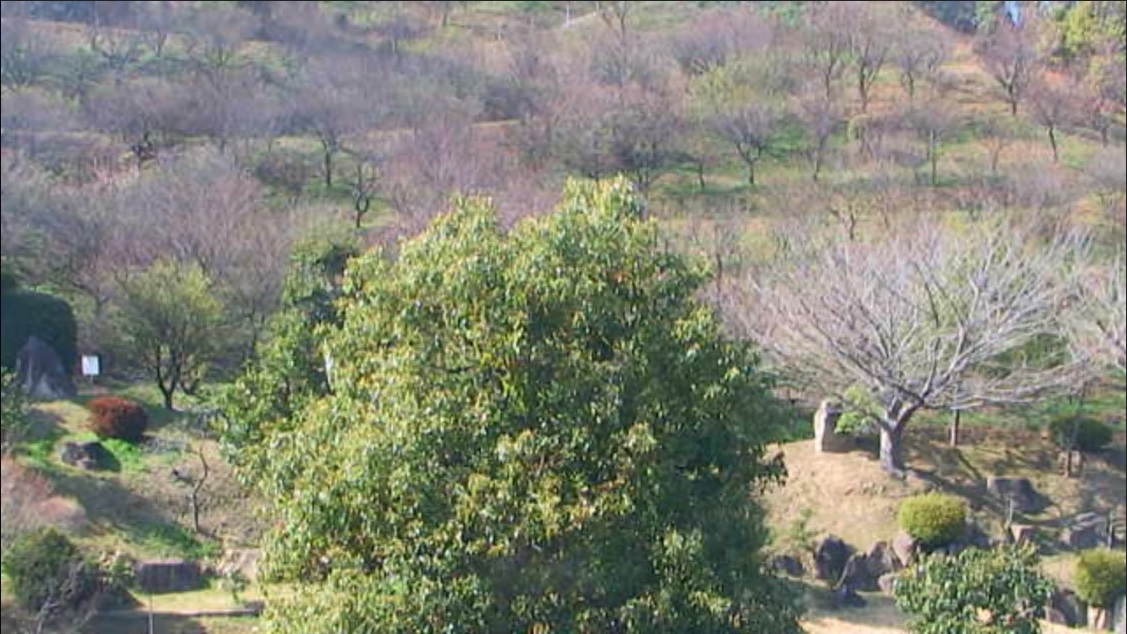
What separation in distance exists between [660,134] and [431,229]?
1088 inches

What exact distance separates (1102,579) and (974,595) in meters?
7.26

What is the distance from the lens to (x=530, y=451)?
10.2m

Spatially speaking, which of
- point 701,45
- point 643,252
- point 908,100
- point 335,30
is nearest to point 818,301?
point 643,252

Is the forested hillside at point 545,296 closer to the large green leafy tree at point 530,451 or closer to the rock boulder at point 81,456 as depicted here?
the large green leafy tree at point 530,451

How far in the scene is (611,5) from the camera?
57594mm

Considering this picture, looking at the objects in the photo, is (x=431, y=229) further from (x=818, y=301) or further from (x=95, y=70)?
(x=95, y=70)

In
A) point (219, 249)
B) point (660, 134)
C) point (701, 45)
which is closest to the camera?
point (219, 249)

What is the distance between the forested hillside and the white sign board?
310 millimetres

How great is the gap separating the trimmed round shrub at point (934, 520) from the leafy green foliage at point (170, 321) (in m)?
11.1

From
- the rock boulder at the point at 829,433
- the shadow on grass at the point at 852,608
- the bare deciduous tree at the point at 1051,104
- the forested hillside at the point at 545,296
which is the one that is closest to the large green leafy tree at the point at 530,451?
the forested hillside at the point at 545,296

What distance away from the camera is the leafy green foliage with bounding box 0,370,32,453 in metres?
20.2

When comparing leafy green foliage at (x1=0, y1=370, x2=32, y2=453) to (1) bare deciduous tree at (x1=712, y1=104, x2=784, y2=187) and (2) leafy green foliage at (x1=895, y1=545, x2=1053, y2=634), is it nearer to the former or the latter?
(2) leafy green foliage at (x1=895, y1=545, x2=1053, y2=634)

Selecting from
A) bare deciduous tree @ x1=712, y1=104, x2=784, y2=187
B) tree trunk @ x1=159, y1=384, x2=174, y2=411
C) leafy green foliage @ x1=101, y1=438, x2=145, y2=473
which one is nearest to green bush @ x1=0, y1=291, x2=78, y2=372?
tree trunk @ x1=159, y1=384, x2=174, y2=411

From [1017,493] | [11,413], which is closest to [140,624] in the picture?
[11,413]
